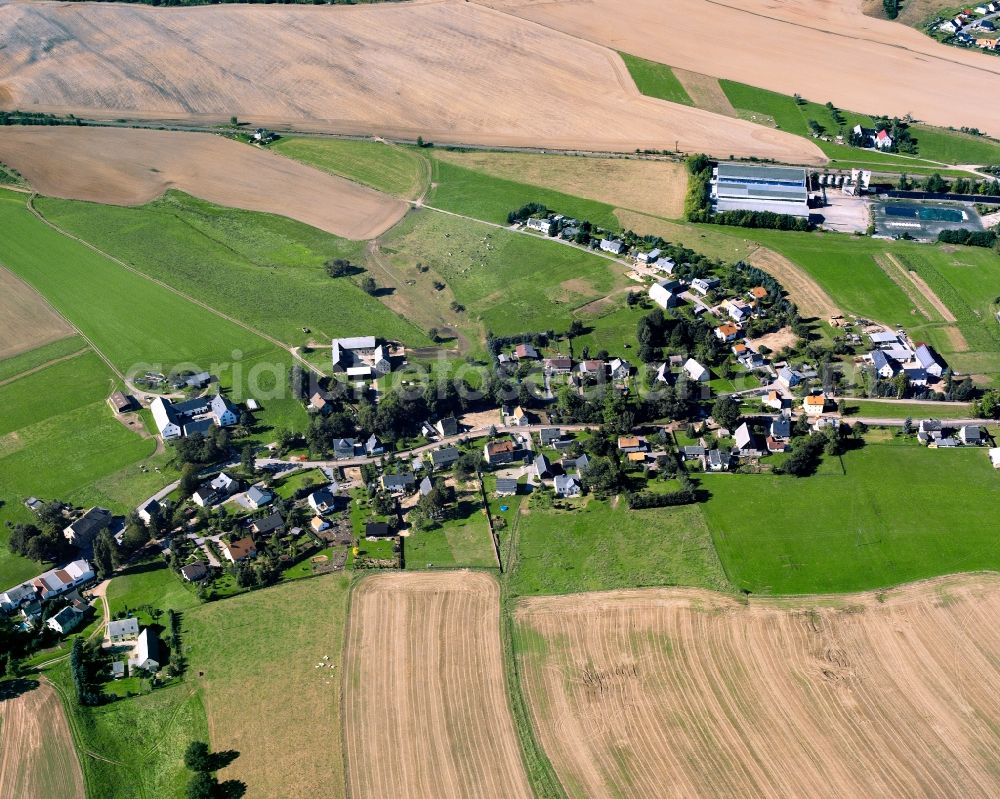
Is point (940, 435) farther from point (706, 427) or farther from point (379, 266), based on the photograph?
point (379, 266)

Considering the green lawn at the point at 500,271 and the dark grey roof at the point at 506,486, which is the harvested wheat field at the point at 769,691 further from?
the green lawn at the point at 500,271

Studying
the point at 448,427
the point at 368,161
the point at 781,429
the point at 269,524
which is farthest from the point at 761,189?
the point at 269,524

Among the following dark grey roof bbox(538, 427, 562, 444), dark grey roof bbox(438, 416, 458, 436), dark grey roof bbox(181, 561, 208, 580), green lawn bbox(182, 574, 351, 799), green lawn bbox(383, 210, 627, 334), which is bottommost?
green lawn bbox(182, 574, 351, 799)

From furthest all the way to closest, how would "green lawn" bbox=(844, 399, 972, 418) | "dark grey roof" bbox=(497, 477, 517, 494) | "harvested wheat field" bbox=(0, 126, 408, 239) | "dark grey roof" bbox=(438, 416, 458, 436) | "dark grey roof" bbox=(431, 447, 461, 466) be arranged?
"harvested wheat field" bbox=(0, 126, 408, 239) → "green lawn" bbox=(844, 399, 972, 418) → "dark grey roof" bbox=(438, 416, 458, 436) → "dark grey roof" bbox=(431, 447, 461, 466) → "dark grey roof" bbox=(497, 477, 517, 494)

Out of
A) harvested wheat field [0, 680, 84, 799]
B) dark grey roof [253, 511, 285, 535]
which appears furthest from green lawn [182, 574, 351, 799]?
harvested wheat field [0, 680, 84, 799]

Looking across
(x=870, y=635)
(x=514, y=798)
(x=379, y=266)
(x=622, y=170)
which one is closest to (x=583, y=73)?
(x=622, y=170)

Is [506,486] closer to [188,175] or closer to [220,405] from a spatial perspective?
[220,405]

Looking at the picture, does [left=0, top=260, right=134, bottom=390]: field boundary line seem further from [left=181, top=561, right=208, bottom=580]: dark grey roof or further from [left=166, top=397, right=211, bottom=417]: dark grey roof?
[left=181, top=561, right=208, bottom=580]: dark grey roof
